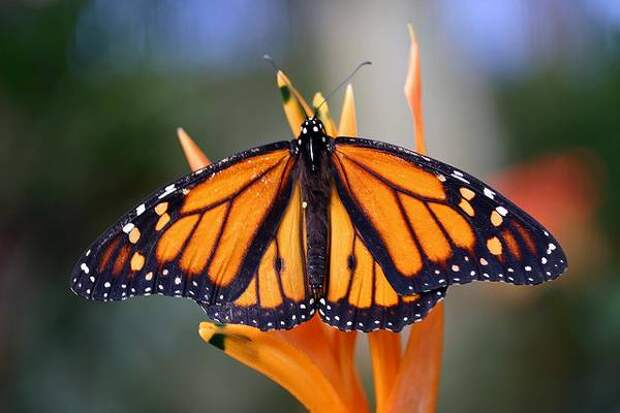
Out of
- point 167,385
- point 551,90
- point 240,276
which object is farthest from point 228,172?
point 551,90

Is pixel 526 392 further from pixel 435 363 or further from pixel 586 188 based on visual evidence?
pixel 435 363

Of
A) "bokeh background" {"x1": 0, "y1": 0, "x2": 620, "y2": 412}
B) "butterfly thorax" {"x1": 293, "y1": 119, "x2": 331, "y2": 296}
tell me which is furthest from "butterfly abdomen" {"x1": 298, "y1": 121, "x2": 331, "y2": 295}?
"bokeh background" {"x1": 0, "y1": 0, "x2": 620, "y2": 412}

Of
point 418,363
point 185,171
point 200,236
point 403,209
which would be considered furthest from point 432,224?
point 185,171

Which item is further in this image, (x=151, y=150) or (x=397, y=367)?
(x=151, y=150)

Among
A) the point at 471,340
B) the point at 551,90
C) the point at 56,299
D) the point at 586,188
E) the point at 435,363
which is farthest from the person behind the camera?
the point at 551,90

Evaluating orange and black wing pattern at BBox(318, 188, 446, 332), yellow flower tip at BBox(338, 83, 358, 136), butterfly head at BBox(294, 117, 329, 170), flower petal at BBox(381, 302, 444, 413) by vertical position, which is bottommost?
flower petal at BBox(381, 302, 444, 413)

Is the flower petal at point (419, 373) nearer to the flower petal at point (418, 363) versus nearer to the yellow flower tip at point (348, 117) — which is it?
the flower petal at point (418, 363)

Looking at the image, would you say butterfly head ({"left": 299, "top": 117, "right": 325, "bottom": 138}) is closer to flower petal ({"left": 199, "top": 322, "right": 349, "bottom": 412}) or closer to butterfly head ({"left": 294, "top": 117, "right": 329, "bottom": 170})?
butterfly head ({"left": 294, "top": 117, "right": 329, "bottom": 170})

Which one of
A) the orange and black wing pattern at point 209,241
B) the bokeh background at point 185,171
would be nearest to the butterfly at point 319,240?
the orange and black wing pattern at point 209,241
